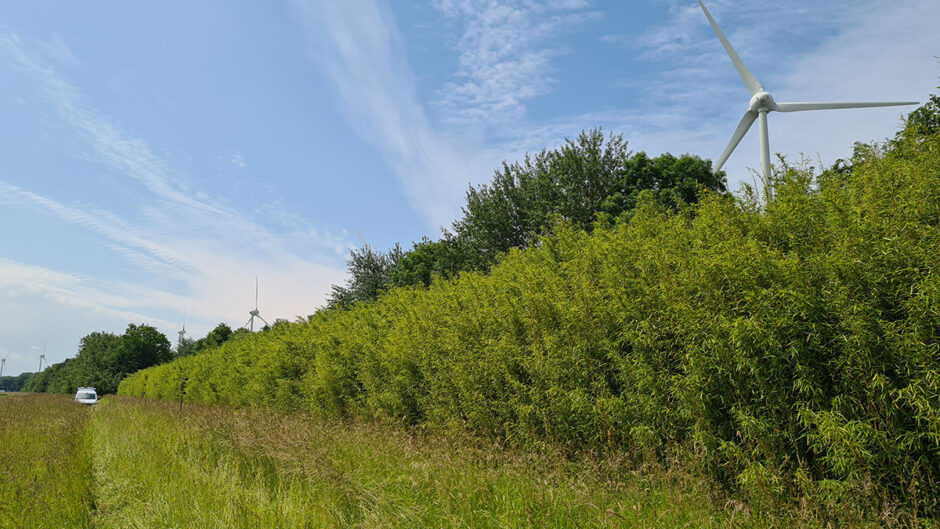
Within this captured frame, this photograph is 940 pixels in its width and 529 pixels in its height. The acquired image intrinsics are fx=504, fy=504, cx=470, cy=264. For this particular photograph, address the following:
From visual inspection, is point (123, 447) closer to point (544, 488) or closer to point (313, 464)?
point (313, 464)

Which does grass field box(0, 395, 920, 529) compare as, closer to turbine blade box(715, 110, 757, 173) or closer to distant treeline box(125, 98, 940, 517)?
distant treeline box(125, 98, 940, 517)

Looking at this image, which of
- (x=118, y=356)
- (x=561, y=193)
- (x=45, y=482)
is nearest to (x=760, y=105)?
(x=561, y=193)

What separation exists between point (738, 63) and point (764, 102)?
1518 millimetres

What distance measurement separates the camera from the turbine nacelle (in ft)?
51.5

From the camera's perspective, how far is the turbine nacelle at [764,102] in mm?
15703

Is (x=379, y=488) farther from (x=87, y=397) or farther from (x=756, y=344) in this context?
(x=87, y=397)

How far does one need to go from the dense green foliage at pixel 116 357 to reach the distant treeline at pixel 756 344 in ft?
218

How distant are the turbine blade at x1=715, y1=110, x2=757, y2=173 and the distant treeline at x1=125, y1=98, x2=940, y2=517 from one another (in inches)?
478

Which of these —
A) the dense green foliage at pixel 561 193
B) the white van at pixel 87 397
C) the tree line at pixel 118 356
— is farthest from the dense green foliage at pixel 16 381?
the dense green foliage at pixel 561 193

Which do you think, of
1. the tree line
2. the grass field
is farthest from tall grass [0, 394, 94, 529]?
the tree line

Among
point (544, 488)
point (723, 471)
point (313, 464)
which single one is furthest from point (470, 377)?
point (723, 471)

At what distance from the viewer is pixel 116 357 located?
196 feet

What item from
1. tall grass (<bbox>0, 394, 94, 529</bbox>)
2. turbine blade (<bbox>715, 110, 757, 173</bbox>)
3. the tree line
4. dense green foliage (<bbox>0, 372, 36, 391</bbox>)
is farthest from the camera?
dense green foliage (<bbox>0, 372, 36, 391</bbox>)

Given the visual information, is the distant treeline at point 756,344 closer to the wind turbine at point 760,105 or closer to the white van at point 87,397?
the wind turbine at point 760,105
